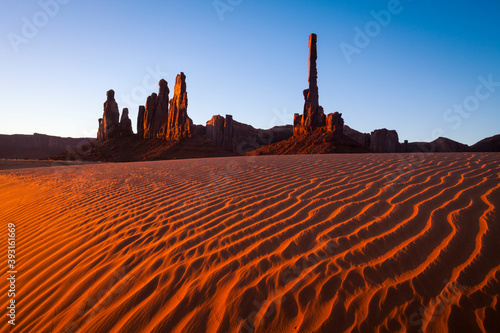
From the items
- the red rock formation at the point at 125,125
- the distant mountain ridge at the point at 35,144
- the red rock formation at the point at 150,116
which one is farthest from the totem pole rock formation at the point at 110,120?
the distant mountain ridge at the point at 35,144

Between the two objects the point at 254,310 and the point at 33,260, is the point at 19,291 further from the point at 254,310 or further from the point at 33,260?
the point at 254,310

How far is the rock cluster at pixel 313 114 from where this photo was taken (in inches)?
1260

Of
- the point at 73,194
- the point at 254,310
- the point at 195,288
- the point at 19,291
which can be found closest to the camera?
the point at 254,310

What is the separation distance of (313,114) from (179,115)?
2485 centimetres

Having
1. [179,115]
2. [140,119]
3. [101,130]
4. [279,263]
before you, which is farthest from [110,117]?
[279,263]

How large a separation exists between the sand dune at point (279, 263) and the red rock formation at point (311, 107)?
33317mm

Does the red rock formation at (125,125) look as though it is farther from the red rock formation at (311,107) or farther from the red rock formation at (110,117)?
the red rock formation at (311,107)

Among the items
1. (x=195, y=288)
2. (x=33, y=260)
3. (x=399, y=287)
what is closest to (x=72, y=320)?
(x=195, y=288)

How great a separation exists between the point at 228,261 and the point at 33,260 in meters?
2.35

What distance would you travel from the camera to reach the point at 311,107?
38.5 m

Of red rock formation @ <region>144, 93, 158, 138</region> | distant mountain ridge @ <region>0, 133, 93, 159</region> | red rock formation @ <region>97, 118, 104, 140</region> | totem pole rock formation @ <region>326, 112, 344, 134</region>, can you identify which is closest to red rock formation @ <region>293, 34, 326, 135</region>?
totem pole rock formation @ <region>326, 112, 344, 134</region>

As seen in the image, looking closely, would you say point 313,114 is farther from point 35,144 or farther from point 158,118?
point 35,144

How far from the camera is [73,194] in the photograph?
6203 mm

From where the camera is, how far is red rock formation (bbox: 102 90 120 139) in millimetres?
53406
